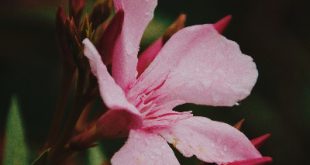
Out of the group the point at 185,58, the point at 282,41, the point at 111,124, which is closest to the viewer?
the point at 111,124

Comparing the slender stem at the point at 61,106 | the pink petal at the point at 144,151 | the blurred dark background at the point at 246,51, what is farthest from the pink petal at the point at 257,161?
the blurred dark background at the point at 246,51

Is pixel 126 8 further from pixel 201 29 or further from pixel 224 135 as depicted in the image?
pixel 224 135

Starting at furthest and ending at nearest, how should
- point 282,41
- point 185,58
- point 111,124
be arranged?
point 282,41 → point 185,58 → point 111,124

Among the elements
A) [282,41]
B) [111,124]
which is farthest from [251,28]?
[111,124]

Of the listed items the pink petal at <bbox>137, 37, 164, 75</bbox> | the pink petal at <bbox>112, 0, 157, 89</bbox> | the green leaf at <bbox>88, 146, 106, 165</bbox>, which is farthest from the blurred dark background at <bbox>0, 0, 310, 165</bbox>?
the pink petal at <bbox>112, 0, 157, 89</bbox>

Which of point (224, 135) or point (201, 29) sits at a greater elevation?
point (201, 29)

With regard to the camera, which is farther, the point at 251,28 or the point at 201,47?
the point at 251,28

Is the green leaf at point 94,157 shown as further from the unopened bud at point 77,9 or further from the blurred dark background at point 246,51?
the blurred dark background at point 246,51

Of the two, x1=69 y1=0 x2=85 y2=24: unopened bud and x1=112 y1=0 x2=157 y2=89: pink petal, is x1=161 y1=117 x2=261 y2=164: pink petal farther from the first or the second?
x1=69 y1=0 x2=85 y2=24: unopened bud
